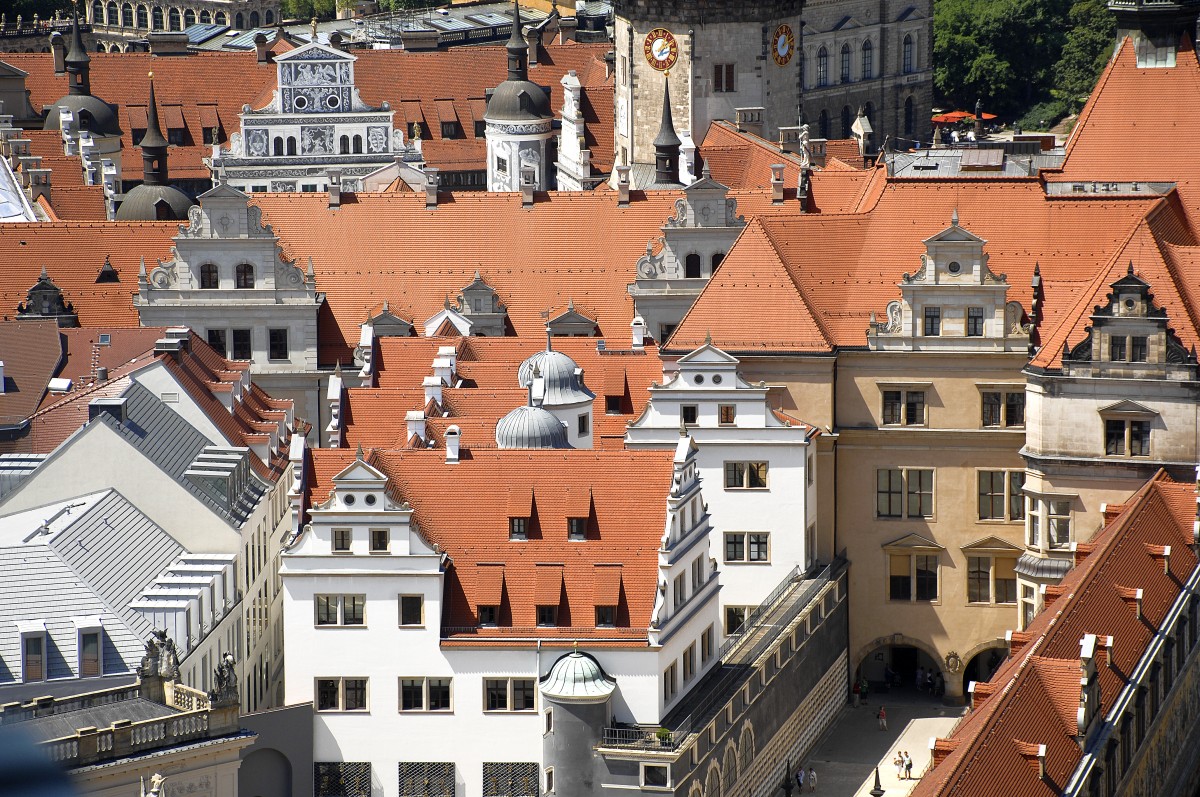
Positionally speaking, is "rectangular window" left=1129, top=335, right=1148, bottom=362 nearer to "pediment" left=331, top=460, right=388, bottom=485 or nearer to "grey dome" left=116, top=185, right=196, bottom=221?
"pediment" left=331, top=460, right=388, bottom=485

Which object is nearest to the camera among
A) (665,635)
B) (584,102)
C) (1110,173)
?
(665,635)

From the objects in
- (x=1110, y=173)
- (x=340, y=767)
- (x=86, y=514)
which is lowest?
(x=340, y=767)

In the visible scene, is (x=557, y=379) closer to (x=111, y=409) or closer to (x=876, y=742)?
(x=111, y=409)

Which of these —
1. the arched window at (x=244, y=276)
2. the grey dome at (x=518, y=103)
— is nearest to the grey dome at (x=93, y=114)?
the grey dome at (x=518, y=103)

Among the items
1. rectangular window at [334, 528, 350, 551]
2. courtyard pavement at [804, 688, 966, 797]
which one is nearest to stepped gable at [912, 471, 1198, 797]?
courtyard pavement at [804, 688, 966, 797]

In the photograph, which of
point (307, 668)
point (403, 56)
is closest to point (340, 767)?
point (307, 668)

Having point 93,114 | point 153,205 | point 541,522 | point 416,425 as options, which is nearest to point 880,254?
point 416,425

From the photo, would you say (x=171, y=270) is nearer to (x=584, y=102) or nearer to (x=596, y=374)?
(x=596, y=374)
